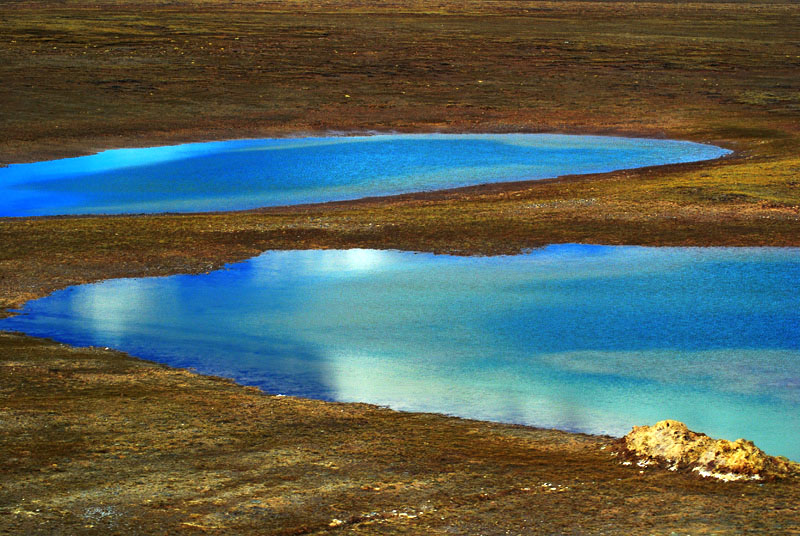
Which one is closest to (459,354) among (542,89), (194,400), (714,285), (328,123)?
(194,400)

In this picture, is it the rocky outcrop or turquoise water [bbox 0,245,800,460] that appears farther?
turquoise water [bbox 0,245,800,460]

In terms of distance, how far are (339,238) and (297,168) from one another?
32.6 feet

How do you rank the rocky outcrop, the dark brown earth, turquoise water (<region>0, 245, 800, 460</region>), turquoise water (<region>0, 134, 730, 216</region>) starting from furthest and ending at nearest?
turquoise water (<region>0, 134, 730, 216</region>) < turquoise water (<region>0, 245, 800, 460</region>) < the rocky outcrop < the dark brown earth

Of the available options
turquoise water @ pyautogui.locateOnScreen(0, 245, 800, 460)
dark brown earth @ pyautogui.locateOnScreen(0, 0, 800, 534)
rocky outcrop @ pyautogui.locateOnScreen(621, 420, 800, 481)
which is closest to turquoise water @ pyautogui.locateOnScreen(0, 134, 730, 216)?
dark brown earth @ pyautogui.locateOnScreen(0, 0, 800, 534)

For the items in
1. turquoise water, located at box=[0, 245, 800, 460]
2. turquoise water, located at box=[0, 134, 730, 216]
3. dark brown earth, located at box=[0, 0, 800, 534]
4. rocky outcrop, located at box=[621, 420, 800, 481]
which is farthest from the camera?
turquoise water, located at box=[0, 134, 730, 216]

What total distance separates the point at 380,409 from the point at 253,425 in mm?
1366

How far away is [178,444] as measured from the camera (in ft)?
27.4

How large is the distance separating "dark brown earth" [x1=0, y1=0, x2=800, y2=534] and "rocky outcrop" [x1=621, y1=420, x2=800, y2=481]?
18 cm

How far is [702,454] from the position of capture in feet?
25.2

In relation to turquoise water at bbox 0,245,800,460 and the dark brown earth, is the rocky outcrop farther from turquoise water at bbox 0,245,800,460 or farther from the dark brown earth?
turquoise water at bbox 0,245,800,460

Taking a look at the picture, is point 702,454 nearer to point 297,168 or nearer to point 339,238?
point 339,238

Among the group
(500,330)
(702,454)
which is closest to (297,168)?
(500,330)

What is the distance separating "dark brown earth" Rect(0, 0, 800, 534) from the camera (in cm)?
696

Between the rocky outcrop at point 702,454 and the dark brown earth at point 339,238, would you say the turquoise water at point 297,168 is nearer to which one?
the dark brown earth at point 339,238
